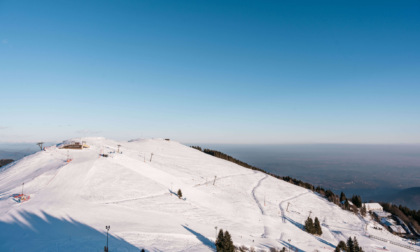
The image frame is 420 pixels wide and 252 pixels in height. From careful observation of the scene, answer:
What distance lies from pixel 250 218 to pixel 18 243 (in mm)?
42785

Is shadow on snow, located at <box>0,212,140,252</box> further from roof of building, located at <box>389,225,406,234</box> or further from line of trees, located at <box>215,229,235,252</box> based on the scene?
roof of building, located at <box>389,225,406,234</box>

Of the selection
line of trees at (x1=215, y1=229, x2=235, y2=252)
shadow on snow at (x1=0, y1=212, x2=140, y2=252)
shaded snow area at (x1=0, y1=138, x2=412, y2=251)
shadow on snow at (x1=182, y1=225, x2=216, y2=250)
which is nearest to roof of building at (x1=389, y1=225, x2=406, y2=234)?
shaded snow area at (x1=0, y1=138, x2=412, y2=251)

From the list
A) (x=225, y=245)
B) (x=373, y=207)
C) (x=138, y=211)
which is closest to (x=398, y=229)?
(x=373, y=207)

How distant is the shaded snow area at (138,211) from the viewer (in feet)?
81.2

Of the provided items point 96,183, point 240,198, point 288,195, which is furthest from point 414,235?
point 96,183

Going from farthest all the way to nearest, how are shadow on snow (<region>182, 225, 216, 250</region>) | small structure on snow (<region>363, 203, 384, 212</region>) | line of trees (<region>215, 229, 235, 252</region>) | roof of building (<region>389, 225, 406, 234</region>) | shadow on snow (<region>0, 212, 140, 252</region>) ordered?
small structure on snow (<region>363, 203, 384, 212</region>) → roof of building (<region>389, 225, 406, 234</region>) → shadow on snow (<region>182, 225, 216, 250</region>) → line of trees (<region>215, 229, 235, 252</region>) → shadow on snow (<region>0, 212, 140, 252</region>)

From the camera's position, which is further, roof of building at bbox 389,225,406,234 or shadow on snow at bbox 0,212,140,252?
roof of building at bbox 389,225,406,234

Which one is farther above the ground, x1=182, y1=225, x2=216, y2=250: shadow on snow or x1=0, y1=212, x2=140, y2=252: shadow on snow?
x1=0, y1=212, x2=140, y2=252: shadow on snow

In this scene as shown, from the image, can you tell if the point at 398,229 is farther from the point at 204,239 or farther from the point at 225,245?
the point at 225,245

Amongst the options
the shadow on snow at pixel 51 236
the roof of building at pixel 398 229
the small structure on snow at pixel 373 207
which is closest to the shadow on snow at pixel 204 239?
the shadow on snow at pixel 51 236

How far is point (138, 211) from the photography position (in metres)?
36.9

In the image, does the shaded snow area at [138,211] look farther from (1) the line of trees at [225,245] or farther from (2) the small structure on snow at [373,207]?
(2) the small structure on snow at [373,207]

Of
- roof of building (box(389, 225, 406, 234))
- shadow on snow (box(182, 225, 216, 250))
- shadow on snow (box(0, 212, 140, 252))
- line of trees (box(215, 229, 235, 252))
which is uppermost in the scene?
shadow on snow (box(0, 212, 140, 252))

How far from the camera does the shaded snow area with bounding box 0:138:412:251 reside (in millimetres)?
24750
